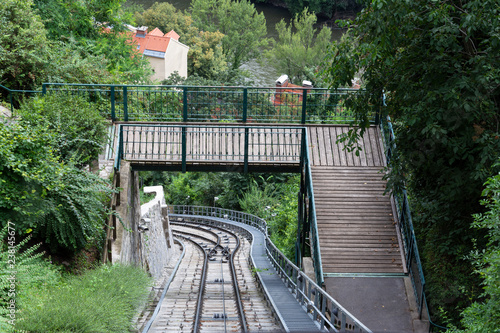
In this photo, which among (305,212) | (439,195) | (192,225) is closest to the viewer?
(439,195)

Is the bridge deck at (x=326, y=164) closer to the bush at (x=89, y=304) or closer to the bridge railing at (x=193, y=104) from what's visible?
the bridge railing at (x=193, y=104)

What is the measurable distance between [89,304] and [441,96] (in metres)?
6.86

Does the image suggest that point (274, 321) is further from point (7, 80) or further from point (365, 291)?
point (7, 80)

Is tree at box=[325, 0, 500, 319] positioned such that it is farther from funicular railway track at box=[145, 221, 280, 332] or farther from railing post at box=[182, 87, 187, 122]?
railing post at box=[182, 87, 187, 122]

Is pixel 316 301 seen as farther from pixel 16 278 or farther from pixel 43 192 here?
pixel 43 192

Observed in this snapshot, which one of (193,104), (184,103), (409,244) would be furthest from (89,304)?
(193,104)

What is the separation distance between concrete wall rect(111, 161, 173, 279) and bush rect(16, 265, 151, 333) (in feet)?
6.65

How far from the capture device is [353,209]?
1184 centimetres

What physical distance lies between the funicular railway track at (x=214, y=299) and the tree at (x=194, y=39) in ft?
88.7

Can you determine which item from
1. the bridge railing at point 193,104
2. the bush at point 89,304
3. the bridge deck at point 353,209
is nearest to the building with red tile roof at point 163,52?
the bridge railing at point 193,104

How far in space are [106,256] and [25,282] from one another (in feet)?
9.69

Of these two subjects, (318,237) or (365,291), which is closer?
(365,291)

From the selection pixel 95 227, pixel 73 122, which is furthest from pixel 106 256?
pixel 73 122

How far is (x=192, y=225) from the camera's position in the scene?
29328mm
